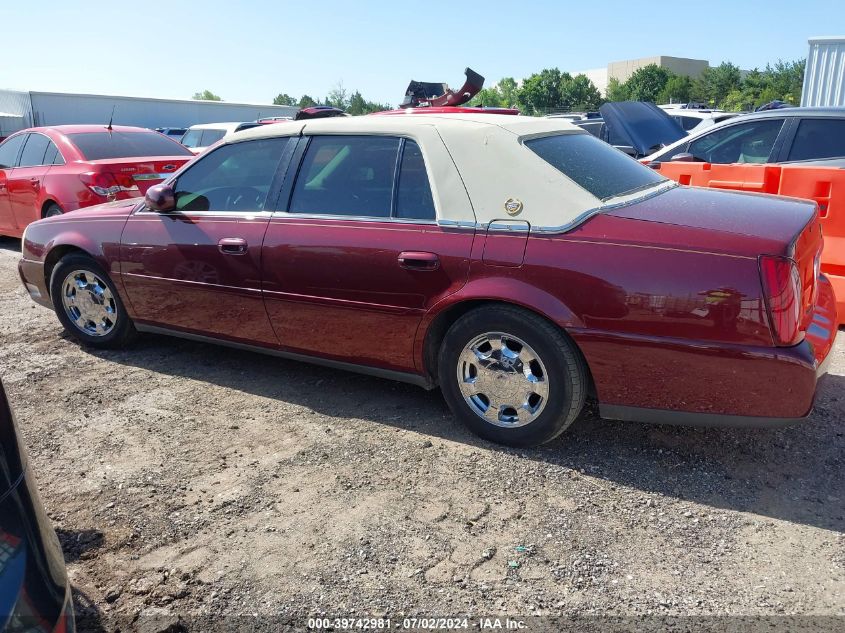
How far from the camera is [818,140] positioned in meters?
6.18

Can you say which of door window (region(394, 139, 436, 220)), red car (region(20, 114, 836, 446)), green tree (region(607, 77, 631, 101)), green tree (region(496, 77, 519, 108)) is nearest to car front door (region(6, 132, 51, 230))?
red car (region(20, 114, 836, 446))

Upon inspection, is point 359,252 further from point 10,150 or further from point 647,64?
point 647,64

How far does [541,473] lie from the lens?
10.8ft

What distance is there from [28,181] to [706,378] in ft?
27.5

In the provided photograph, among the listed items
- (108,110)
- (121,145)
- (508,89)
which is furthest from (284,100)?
(121,145)

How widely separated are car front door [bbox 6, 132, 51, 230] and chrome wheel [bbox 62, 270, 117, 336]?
3.92 metres

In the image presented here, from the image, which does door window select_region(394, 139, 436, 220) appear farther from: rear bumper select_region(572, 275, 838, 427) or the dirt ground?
the dirt ground

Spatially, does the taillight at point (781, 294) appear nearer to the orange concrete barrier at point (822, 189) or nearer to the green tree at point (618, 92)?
the orange concrete barrier at point (822, 189)

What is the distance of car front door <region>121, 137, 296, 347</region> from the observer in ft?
13.5

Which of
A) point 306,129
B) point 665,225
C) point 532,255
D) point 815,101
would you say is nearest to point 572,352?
point 532,255

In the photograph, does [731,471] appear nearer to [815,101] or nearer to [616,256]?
[616,256]

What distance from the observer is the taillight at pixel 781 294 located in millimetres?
2807

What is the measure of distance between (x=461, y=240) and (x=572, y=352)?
765 mm

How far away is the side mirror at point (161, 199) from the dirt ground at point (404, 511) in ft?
3.93
